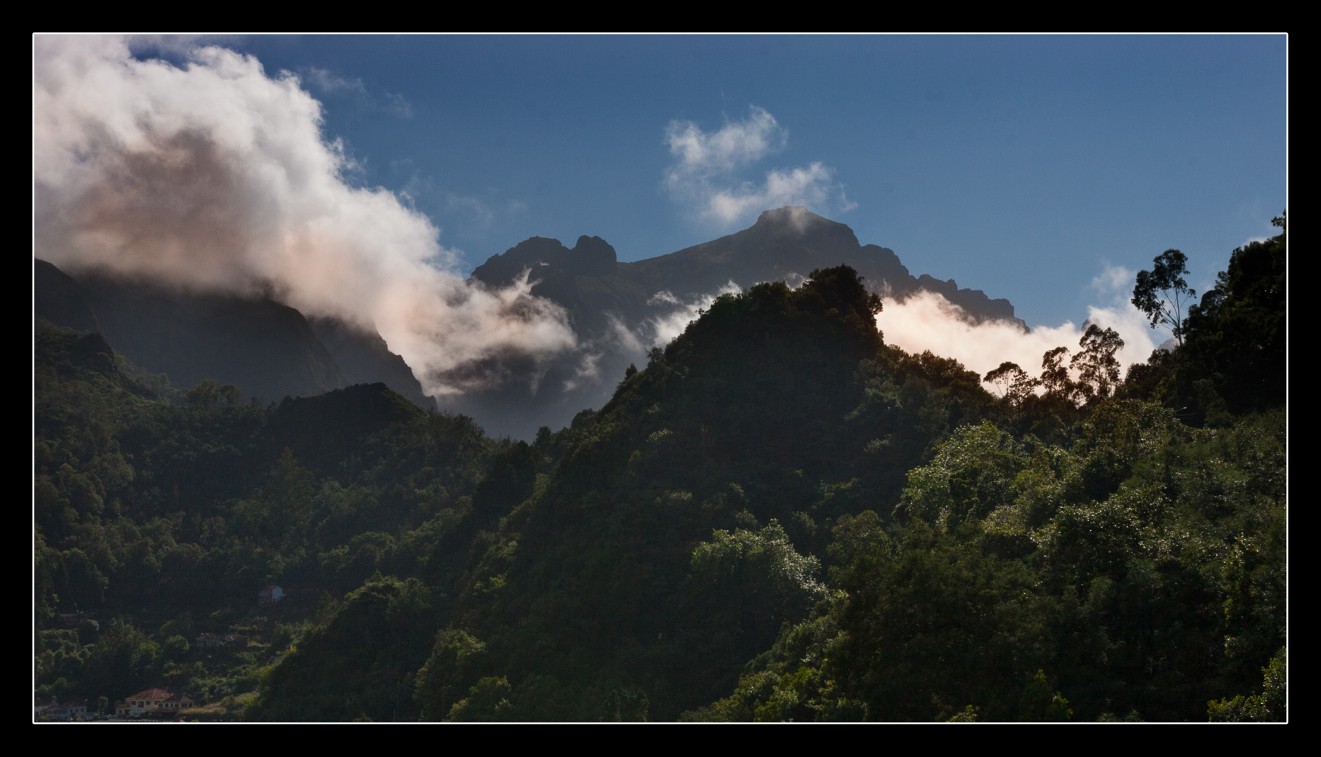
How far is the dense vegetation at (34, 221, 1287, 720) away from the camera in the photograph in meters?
18.0

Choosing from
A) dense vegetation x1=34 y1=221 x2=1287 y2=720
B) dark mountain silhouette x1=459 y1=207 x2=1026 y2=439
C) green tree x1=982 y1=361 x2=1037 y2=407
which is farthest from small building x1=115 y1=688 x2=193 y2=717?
dark mountain silhouette x1=459 y1=207 x2=1026 y2=439

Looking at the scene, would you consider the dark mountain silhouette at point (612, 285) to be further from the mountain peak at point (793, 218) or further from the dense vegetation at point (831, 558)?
the dense vegetation at point (831, 558)

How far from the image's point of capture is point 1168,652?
690 inches

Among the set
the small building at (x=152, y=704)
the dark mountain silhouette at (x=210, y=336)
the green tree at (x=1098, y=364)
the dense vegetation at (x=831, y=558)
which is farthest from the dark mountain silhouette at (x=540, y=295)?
the green tree at (x=1098, y=364)

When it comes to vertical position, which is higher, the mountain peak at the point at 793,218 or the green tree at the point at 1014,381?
the mountain peak at the point at 793,218

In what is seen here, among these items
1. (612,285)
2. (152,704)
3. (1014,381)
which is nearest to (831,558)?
(1014,381)

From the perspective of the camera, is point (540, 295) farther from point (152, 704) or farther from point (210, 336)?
point (152, 704)

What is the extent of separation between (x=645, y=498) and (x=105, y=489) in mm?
70832

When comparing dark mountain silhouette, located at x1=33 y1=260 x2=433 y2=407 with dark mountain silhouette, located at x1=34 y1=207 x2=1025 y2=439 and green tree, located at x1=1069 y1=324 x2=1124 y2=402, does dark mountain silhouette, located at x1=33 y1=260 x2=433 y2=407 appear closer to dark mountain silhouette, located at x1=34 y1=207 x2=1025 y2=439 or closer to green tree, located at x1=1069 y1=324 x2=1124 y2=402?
dark mountain silhouette, located at x1=34 y1=207 x2=1025 y2=439

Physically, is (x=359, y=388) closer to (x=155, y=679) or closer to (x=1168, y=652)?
(x=155, y=679)

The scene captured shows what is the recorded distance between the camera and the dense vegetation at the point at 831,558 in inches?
707

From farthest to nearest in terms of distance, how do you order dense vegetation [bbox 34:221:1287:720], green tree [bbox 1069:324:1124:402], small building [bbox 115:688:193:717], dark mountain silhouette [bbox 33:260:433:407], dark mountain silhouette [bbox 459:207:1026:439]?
dark mountain silhouette [bbox 459:207:1026:439] < dark mountain silhouette [bbox 33:260:433:407] < small building [bbox 115:688:193:717] < green tree [bbox 1069:324:1124:402] < dense vegetation [bbox 34:221:1287:720]
